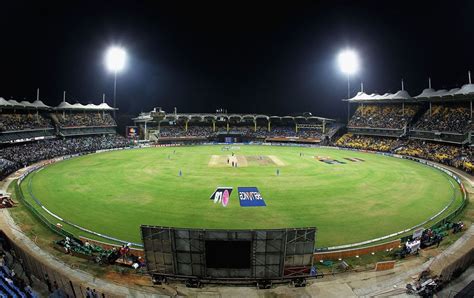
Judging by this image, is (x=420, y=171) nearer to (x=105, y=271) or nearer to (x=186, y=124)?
(x=105, y=271)

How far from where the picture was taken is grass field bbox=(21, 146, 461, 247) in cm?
2595

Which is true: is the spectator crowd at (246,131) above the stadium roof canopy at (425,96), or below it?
below

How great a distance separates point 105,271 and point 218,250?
6.92 metres

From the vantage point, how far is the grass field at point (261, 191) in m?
26.0

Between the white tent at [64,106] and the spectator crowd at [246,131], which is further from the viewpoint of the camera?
the spectator crowd at [246,131]

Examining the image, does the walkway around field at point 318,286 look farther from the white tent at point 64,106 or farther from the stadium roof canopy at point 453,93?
the white tent at point 64,106

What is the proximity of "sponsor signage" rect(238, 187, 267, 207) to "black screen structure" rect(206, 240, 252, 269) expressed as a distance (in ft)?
49.9

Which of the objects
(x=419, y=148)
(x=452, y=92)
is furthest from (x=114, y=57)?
(x=452, y=92)

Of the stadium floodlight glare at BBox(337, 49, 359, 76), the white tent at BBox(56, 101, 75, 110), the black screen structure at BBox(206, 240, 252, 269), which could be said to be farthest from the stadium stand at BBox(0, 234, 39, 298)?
the stadium floodlight glare at BBox(337, 49, 359, 76)

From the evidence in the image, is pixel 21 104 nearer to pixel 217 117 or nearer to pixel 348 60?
pixel 217 117

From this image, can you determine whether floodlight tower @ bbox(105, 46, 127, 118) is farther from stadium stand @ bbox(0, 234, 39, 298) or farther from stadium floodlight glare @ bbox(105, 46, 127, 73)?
stadium stand @ bbox(0, 234, 39, 298)

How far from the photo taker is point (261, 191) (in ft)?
118

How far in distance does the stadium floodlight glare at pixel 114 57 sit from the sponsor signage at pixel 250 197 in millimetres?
61310

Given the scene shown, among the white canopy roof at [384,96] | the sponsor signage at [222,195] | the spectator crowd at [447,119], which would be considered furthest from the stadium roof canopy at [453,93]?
the sponsor signage at [222,195]
